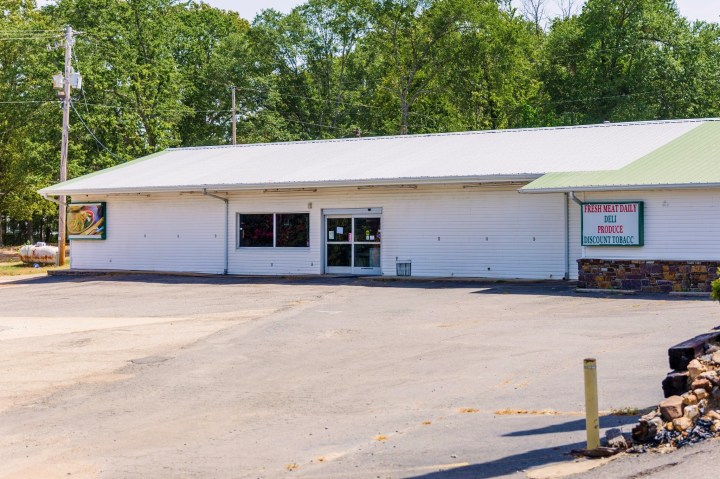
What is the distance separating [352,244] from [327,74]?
3400 cm

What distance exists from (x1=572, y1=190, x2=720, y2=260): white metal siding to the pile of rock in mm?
14048

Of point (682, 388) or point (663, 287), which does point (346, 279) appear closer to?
point (663, 287)

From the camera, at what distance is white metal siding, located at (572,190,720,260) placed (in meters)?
22.8

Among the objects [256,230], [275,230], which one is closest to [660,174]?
[275,230]

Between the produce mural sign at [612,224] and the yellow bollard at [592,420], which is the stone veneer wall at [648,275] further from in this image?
the yellow bollard at [592,420]

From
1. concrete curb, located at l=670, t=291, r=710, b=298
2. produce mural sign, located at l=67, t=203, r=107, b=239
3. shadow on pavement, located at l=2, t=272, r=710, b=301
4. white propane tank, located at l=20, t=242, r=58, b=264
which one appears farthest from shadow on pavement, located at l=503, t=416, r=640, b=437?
white propane tank, located at l=20, t=242, r=58, b=264

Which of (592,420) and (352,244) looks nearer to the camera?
(592,420)

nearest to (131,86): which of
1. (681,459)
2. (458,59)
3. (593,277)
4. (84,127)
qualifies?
(84,127)

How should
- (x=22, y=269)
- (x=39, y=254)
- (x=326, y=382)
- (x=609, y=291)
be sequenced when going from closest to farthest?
(x=326, y=382) → (x=609, y=291) → (x=22, y=269) → (x=39, y=254)

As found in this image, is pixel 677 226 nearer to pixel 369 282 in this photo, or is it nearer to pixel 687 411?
pixel 369 282

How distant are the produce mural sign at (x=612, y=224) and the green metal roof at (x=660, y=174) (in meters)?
0.63

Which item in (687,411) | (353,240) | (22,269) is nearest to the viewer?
(687,411)

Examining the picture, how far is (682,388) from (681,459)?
1.78 meters

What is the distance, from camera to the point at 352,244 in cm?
3055
